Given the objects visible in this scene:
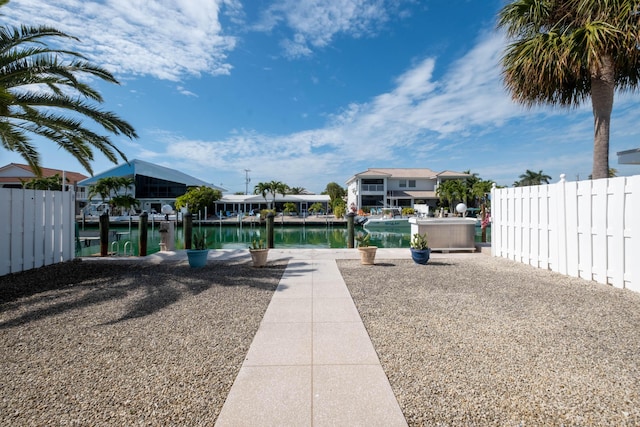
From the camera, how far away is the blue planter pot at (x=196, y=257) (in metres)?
8.02

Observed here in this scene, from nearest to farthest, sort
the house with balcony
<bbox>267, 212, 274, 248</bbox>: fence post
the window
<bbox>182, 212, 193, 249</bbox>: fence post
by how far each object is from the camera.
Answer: <bbox>182, 212, 193, 249</bbox>: fence post → <bbox>267, 212, 274, 248</bbox>: fence post → the house with balcony → the window

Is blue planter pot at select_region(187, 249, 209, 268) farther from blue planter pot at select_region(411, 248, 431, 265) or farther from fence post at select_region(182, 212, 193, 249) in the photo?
blue planter pot at select_region(411, 248, 431, 265)

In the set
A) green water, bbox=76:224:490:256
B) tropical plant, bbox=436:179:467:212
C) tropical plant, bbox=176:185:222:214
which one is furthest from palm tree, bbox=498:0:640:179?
tropical plant, bbox=176:185:222:214

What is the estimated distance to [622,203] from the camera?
18.2 ft

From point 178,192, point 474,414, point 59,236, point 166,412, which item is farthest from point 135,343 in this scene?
point 178,192

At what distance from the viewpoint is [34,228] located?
7523mm

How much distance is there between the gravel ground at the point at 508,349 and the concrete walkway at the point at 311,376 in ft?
0.68

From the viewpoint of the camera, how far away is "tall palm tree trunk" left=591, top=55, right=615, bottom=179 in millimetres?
7484

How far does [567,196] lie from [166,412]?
8148 mm

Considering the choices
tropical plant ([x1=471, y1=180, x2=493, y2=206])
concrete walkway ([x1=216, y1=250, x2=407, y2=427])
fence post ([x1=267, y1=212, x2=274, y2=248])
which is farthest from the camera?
tropical plant ([x1=471, y1=180, x2=493, y2=206])

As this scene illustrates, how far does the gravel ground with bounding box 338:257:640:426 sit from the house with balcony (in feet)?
128

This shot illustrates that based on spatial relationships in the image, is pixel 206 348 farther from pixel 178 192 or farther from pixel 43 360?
pixel 178 192

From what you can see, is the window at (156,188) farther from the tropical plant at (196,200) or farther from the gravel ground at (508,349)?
the gravel ground at (508,349)

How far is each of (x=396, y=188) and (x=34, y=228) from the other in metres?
44.3
